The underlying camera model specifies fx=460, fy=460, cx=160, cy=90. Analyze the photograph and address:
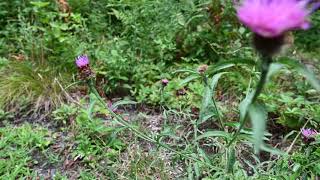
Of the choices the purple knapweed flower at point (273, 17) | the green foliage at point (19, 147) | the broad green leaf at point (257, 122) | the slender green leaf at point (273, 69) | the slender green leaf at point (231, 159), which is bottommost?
the green foliage at point (19, 147)

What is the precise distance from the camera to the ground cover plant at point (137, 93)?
211 centimetres

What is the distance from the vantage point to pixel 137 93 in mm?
2756

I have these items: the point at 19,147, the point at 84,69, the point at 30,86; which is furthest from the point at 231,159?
the point at 30,86

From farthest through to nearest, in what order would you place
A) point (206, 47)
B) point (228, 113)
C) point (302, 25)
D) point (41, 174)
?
point (206, 47), point (228, 113), point (41, 174), point (302, 25)

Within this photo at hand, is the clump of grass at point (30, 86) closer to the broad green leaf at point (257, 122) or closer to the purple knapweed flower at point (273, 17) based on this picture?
the broad green leaf at point (257, 122)

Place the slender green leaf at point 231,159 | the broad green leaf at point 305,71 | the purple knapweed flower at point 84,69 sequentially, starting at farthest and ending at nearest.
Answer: the purple knapweed flower at point 84,69 → the slender green leaf at point 231,159 → the broad green leaf at point 305,71

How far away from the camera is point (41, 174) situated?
2227 mm

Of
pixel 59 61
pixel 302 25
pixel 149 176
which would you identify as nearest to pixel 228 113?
pixel 149 176

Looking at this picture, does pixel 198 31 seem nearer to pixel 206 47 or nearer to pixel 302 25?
pixel 206 47

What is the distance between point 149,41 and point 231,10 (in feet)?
1.92

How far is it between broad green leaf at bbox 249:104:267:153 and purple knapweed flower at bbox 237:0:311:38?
7.8 inches

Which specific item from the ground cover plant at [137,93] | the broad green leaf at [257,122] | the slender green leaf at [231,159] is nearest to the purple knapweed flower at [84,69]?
the ground cover plant at [137,93]

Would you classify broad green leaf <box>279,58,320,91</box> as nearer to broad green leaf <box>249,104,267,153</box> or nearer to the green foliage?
broad green leaf <box>249,104,267,153</box>

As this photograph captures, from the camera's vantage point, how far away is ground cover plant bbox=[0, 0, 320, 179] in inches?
82.9
